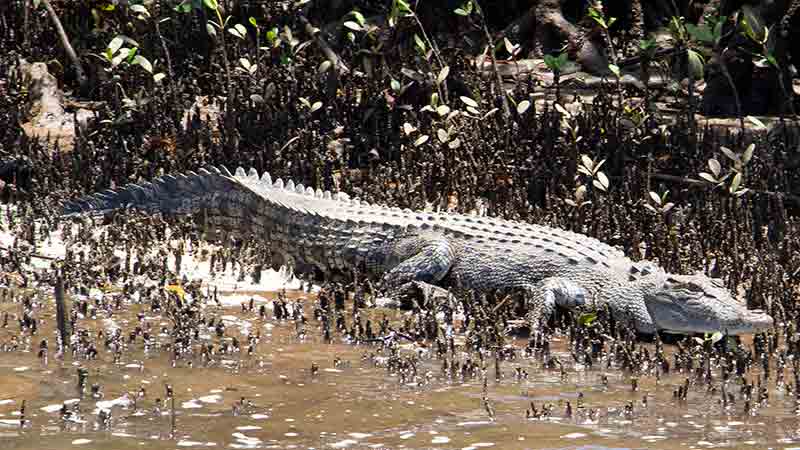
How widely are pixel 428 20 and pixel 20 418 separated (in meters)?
7.98

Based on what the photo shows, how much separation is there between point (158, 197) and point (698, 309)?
400 centimetres

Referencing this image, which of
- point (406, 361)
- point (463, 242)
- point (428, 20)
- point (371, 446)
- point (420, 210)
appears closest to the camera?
point (371, 446)

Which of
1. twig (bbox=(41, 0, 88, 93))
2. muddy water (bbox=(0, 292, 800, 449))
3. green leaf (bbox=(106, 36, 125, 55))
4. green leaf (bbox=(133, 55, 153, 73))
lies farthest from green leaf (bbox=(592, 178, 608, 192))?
twig (bbox=(41, 0, 88, 93))

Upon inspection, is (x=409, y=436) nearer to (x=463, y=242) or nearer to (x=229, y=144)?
(x=463, y=242)

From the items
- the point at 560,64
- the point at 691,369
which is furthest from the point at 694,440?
the point at 560,64

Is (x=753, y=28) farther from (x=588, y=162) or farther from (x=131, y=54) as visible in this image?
(x=131, y=54)

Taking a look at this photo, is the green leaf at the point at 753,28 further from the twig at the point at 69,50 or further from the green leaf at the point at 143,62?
the twig at the point at 69,50

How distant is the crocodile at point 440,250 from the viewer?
7242 mm

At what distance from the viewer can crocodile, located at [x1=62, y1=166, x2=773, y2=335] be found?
7.24 metres

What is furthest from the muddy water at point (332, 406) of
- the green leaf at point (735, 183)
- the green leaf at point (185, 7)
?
the green leaf at point (185, 7)

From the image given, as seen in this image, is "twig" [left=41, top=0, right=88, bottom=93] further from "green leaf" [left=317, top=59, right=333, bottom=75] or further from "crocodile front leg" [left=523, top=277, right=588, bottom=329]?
"crocodile front leg" [left=523, top=277, right=588, bottom=329]

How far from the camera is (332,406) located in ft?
19.4

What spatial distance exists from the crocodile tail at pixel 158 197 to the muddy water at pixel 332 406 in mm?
2185

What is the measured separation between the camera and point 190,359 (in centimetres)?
662
